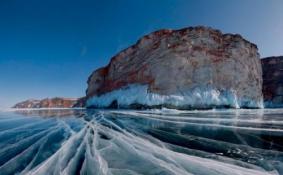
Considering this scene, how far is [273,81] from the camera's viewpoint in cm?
5266

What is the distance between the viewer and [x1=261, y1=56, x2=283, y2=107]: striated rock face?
48.8 m

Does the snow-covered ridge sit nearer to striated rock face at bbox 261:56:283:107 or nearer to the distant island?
the distant island

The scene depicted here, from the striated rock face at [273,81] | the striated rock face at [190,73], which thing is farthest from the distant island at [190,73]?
the striated rock face at [273,81]

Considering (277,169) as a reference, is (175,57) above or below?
above

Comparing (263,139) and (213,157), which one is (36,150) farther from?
(263,139)

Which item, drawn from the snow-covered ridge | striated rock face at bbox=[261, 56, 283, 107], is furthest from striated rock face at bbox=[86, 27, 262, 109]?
striated rock face at bbox=[261, 56, 283, 107]

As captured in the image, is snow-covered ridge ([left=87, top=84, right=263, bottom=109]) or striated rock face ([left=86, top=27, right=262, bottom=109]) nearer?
snow-covered ridge ([left=87, top=84, right=263, bottom=109])

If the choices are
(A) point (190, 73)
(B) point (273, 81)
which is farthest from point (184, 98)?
(B) point (273, 81)

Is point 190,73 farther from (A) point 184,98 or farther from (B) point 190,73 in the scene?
(A) point 184,98

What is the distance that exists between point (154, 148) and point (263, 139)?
2.76 m

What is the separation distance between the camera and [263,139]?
454 cm

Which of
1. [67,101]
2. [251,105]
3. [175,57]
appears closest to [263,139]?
[175,57]

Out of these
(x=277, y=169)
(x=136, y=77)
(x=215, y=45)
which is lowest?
(x=277, y=169)

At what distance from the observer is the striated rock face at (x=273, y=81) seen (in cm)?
4885
